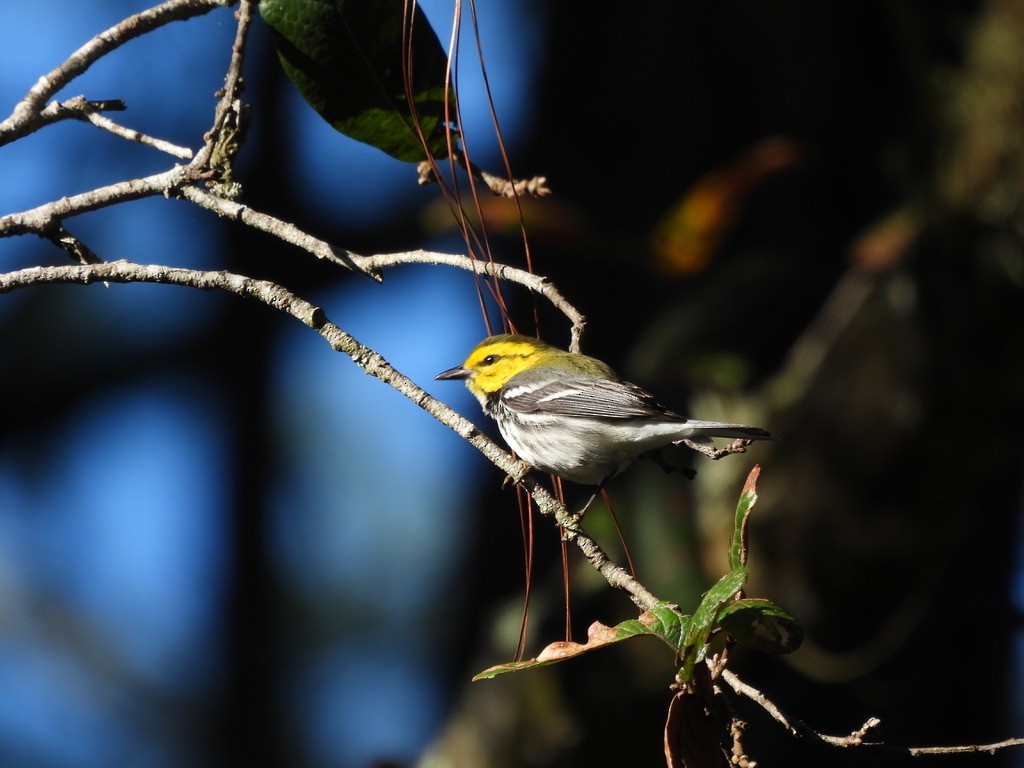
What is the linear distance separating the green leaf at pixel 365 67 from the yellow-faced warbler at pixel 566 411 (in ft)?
1.95

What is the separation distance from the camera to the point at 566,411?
2.72 m

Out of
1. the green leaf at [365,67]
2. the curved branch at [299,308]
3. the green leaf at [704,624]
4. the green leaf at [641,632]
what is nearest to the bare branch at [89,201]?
the curved branch at [299,308]

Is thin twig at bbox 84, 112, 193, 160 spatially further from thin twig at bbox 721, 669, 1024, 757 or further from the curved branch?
thin twig at bbox 721, 669, 1024, 757

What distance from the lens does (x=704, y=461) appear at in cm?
416

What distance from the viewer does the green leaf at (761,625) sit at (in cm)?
123

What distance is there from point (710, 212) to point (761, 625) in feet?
9.97

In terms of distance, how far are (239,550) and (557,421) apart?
16.6 ft

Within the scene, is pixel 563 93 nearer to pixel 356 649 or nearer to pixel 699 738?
pixel 699 738

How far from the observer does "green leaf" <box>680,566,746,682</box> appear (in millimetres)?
1180

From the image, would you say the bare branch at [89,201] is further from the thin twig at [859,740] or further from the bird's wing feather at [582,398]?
the bird's wing feather at [582,398]

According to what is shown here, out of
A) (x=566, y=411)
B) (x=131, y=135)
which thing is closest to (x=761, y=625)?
(x=131, y=135)

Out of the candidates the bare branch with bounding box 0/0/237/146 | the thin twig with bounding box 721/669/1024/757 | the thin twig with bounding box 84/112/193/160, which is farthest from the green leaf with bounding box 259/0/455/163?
the thin twig with bounding box 721/669/1024/757

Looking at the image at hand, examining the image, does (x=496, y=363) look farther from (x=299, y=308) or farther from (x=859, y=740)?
(x=859, y=740)

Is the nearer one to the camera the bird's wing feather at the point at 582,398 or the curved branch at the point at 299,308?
the curved branch at the point at 299,308
